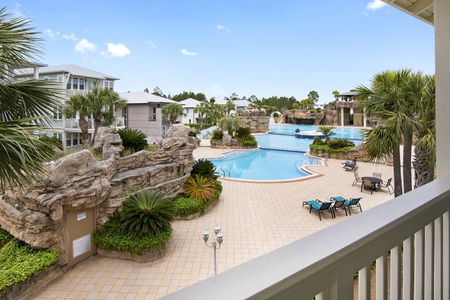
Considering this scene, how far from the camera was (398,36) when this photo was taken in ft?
48.7

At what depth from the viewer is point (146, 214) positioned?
9000 mm

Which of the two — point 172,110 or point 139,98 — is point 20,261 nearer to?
point 139,98

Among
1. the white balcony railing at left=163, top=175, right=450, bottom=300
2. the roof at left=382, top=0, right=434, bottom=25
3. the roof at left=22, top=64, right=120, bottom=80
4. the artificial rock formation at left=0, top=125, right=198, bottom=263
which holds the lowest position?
the artificial rock formation at left=0, top=125, right=198, bottom=263

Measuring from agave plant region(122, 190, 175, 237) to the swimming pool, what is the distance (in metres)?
9.78

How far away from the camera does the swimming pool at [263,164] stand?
64.9 ft

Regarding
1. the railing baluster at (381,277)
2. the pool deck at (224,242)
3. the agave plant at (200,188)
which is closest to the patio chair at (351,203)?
the pool deck at (224,242)

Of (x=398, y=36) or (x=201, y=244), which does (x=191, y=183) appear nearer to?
(x=201, y=244)

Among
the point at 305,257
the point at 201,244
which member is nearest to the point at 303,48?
the point at 201,244

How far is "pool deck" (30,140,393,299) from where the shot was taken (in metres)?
7.38

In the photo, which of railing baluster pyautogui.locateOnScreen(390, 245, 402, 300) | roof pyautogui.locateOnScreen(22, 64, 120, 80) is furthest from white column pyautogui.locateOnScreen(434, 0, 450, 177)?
roof pyautogui.locateOnScreen(22, 64, 120, 80)

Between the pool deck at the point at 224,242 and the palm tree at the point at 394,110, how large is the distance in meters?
2.98

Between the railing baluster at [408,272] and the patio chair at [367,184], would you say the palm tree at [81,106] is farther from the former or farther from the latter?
the railing baluster at [408,272]

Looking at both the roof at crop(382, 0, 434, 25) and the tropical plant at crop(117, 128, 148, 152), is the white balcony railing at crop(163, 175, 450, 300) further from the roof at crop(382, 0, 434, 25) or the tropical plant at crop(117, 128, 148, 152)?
the tropical plant at crop(117, 128, 148, 152)

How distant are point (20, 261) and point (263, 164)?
18.1m
